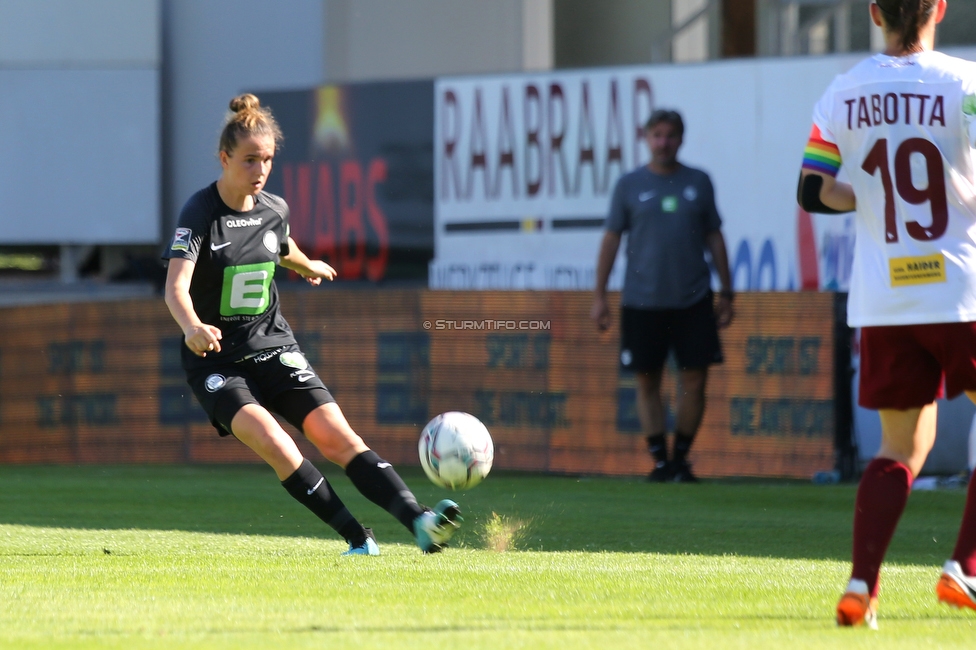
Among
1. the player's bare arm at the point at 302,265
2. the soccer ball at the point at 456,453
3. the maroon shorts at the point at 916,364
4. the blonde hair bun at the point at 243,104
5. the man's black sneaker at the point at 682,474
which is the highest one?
the blonde hair bun at the point at 243,104

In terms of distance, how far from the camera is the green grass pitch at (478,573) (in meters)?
4.74

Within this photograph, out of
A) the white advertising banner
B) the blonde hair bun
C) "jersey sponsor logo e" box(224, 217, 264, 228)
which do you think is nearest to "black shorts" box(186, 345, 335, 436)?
"jersey sponsor logo e" box(224, 217, 264, 228)

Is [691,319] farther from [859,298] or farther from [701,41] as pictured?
[701,41]

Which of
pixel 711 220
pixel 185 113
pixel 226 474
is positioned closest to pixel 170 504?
pixel 226 474

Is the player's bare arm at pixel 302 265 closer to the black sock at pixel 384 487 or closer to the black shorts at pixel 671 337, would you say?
the black sock at pixel 384 487

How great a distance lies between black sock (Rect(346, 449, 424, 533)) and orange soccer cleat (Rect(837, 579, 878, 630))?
86.6 inches

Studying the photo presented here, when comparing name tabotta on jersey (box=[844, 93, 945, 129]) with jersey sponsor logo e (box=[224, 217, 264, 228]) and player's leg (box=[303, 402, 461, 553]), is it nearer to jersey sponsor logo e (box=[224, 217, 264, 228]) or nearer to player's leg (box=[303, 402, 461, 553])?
player's leg (box=[303, 402, 461, 553])

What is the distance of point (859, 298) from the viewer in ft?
16.7

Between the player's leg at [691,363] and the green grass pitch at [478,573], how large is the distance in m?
0.64

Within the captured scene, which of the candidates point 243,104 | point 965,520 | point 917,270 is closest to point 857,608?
point 965,520

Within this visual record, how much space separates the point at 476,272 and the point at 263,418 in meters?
7.45

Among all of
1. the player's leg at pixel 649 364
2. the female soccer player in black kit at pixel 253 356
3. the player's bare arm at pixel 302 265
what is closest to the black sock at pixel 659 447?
the player's leg at pixel 649 364

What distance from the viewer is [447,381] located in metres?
12.3

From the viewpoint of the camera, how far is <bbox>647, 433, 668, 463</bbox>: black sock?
11.0 metres
